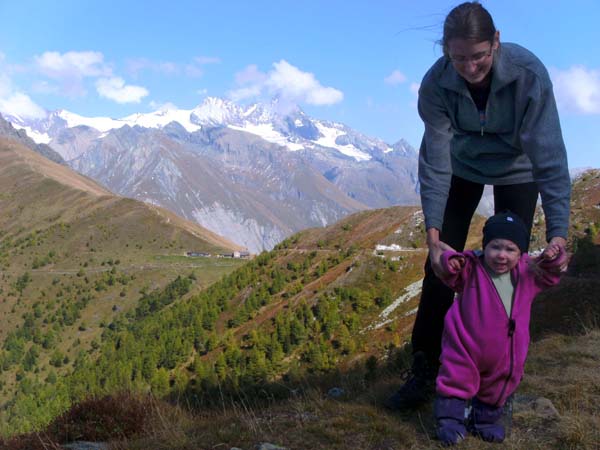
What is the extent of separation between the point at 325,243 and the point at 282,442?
83.2 m

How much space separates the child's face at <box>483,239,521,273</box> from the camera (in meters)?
4.29

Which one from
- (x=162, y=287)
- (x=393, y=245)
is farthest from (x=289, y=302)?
(x=162, y=287)

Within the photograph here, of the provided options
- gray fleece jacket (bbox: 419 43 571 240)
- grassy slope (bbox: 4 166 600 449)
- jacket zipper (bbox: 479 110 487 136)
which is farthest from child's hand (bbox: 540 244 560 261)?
grassy slope (bbox: 4 166 600 449)

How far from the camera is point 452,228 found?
532cm

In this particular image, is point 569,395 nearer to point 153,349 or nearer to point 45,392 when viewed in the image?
point 153,349

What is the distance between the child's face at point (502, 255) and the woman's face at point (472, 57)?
1389mm

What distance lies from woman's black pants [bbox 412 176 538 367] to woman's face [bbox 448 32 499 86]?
1240 mm

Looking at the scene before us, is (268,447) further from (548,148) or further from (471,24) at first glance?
(471,24)

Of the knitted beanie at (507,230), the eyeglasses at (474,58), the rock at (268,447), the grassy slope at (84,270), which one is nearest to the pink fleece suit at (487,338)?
the knitted beanie at (507,230)

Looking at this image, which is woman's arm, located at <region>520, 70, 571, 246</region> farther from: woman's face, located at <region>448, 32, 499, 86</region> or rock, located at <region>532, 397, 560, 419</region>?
rock, located at <region>532, 397, 560, 419</region>

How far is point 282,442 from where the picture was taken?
15.5 ft

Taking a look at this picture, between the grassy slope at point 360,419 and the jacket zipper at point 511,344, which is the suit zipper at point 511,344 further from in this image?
the grassy slope at point 360,419

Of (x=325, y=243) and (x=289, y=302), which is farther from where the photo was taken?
(x=325, y=243)

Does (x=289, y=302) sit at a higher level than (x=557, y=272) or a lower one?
lower
